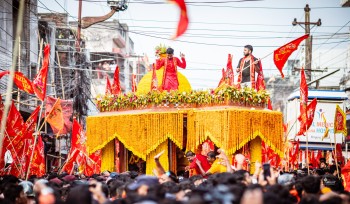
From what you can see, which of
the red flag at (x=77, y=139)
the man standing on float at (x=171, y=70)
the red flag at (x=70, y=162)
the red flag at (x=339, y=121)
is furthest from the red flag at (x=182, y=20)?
the red flag at (x=77, y=139)

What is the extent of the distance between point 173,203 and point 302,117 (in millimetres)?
18409

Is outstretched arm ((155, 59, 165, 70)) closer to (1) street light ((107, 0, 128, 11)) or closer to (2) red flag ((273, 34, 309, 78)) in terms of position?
(2) red flag ((273, 34, 309, 78))

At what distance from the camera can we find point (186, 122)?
A: 1945 cm

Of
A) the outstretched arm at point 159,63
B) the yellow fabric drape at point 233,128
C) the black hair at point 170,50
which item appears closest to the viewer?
the yellow fabric drape at point 233,128

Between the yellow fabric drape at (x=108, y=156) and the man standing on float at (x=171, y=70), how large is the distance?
7.49 feet

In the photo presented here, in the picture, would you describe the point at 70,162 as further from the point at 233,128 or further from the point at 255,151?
the point at 233,128

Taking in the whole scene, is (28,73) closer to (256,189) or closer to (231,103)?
(231,103)

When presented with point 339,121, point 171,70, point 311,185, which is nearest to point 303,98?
point 339,121

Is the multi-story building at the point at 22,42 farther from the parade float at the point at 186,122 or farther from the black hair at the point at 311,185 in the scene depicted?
the black hair at the point at 311,185

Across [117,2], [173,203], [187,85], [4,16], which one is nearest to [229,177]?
[173,203]

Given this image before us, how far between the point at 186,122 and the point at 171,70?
2046 mm

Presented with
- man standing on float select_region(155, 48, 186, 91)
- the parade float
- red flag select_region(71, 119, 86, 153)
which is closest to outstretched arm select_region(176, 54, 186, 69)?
man standing on float select_region(155, 48, 186, 91)

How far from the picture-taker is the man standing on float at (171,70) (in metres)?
20.7

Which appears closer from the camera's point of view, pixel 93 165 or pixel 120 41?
pixel 93 165
